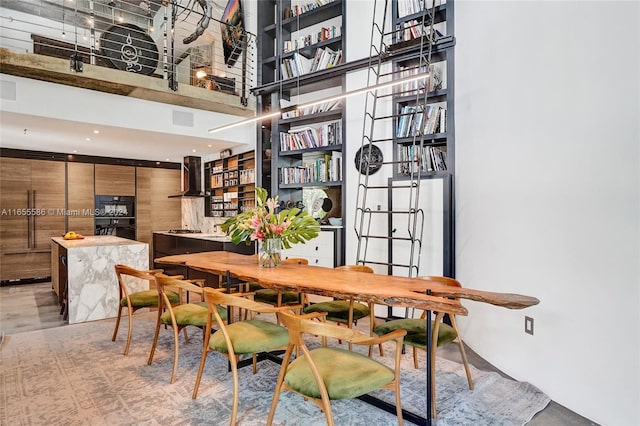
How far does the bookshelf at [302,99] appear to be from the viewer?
4875mm

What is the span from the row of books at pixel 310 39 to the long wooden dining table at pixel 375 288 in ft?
11.1

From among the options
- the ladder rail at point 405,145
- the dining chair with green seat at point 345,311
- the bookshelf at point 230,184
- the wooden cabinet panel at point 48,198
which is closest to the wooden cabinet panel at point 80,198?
the wooden cabinet panel at point 48,198

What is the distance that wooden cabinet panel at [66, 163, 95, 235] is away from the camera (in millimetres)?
7164

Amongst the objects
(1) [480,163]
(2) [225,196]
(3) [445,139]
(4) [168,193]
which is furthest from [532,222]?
(4) [168,193]

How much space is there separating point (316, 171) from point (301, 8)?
2.33 m

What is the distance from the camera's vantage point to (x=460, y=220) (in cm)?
359

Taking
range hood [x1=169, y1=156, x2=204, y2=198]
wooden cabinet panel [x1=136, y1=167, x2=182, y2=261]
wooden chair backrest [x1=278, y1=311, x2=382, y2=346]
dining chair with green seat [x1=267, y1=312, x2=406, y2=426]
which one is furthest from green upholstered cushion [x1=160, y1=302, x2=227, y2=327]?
wooden cabinet panel [x1=136, y1=167, x2=182, y2=261]

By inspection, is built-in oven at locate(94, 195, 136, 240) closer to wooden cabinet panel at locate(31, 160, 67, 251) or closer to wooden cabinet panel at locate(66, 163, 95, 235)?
wooden cabinet panel at locate(66, 163, 95, 235)

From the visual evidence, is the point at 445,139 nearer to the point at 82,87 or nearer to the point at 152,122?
the point at 152,122

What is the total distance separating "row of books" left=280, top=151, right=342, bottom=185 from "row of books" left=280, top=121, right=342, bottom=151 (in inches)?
7.9

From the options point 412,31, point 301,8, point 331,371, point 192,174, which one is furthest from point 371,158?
point 192,174

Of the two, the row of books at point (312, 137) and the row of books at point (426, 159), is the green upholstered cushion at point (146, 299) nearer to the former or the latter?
the row of books at point (426, 159)

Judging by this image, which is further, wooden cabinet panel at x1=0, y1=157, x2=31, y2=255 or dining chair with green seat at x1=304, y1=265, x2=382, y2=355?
wooden cabinet panel at x1=0, y1=157, x2=31, y2=255

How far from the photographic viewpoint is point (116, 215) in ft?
25.3
